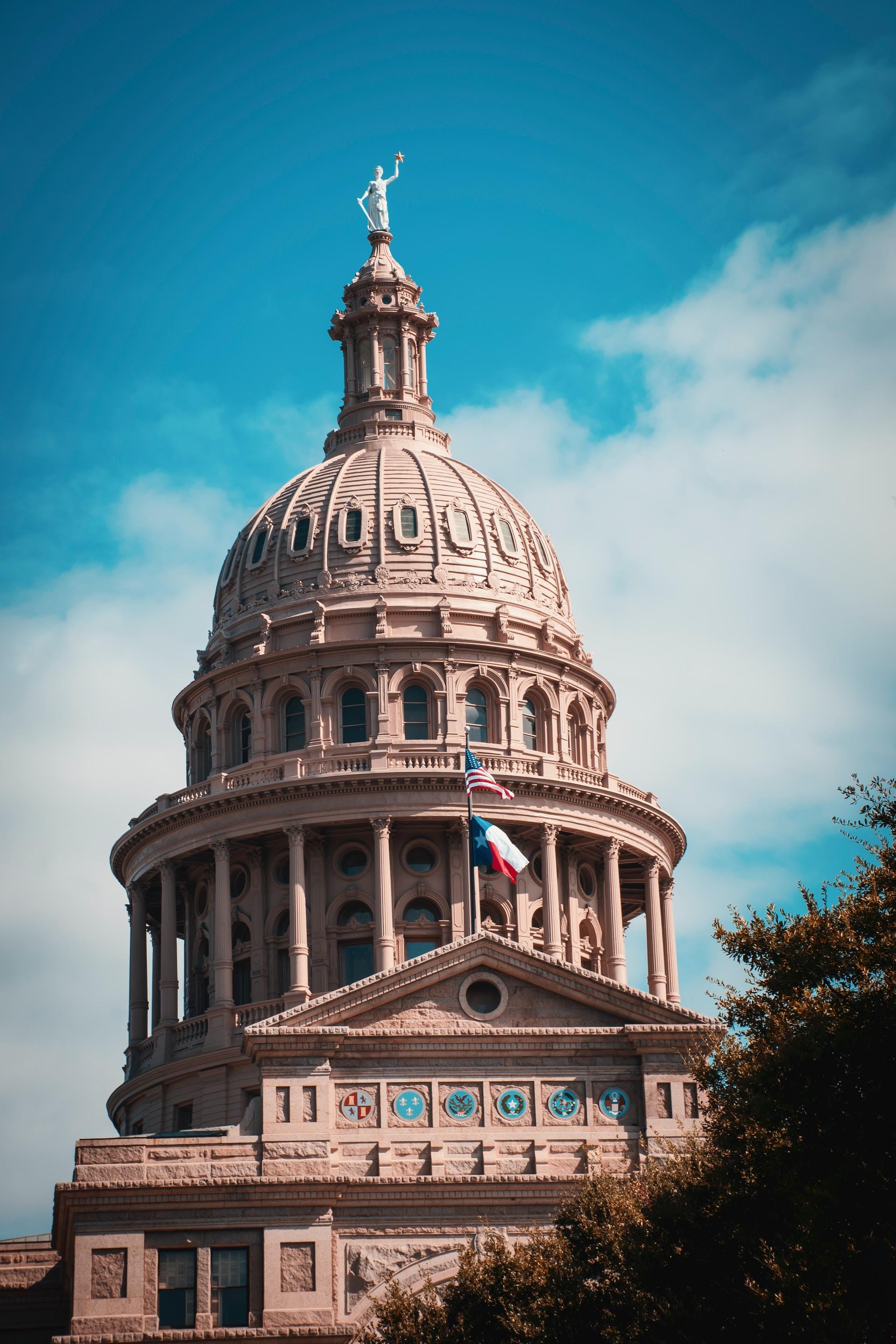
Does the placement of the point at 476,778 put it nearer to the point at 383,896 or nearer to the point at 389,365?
the point at 383,896

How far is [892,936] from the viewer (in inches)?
1657

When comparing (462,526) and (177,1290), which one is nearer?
(177,1290)

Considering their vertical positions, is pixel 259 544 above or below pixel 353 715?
above

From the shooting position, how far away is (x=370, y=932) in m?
82.2

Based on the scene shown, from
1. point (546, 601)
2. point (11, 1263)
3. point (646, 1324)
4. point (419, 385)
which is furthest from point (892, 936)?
point (419, 385)

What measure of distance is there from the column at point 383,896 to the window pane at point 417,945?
928 mm

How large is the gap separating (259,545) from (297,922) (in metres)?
18.4

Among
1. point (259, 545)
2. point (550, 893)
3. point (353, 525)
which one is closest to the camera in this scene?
point (550, 893)

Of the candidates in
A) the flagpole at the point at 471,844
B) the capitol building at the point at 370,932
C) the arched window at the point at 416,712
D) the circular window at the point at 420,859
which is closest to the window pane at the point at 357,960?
the capitol building at the point at 370,932

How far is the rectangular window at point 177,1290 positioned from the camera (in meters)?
51.2

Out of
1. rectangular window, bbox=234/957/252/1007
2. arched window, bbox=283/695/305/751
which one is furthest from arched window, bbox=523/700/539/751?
rectangular window, bbox=234/957/252/1007

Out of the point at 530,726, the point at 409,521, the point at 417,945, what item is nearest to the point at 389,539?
the point at 409,521

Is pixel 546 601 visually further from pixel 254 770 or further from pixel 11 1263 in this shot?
pixel 11 1263

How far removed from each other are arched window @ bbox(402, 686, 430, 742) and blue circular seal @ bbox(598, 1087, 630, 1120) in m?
32.8
